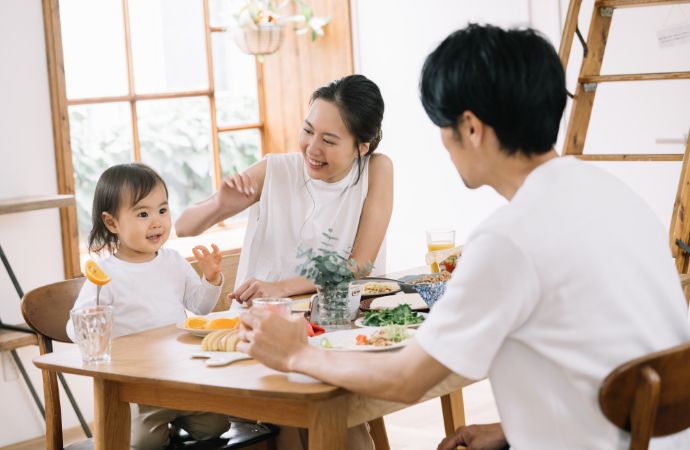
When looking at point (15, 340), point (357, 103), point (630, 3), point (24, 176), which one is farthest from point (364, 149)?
point (24, 176)

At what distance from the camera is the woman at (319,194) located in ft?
7.09

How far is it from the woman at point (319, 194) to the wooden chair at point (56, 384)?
0.40 m

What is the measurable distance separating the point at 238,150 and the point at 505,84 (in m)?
3.77

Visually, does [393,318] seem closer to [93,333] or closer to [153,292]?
[93,333]

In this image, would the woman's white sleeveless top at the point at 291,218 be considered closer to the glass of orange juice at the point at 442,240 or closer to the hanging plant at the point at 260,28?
the glass of orange juice at the point at 442,240

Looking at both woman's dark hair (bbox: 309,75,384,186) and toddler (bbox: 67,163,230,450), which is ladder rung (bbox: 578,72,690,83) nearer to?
woman's dark hair (bbox: 309,75,384,186)

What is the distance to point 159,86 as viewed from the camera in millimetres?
4258

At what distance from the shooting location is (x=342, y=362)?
3.71 ft

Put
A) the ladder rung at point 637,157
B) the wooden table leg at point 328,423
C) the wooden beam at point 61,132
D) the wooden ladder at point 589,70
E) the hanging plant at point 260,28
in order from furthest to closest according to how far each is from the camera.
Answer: the hanging plant at point 260,28 < the wooden beam at point 61,132 < the wooden ladder at point 589,70 < the ladder rung at point 637,157 < the wooden table leg at point 328,423

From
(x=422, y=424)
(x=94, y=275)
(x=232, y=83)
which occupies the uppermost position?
(x=232, y=83)

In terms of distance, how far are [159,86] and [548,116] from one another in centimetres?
355

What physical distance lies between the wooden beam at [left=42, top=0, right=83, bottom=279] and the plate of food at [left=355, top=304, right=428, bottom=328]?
2158 mm

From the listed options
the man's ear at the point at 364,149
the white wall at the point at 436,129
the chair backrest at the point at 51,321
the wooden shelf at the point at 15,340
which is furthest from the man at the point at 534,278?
the white wall at the point at 436,129

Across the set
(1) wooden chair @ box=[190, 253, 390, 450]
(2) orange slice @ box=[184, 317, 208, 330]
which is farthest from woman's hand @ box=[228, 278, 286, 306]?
(1) wooden chair @ box=[190, 253, 390, 450]
